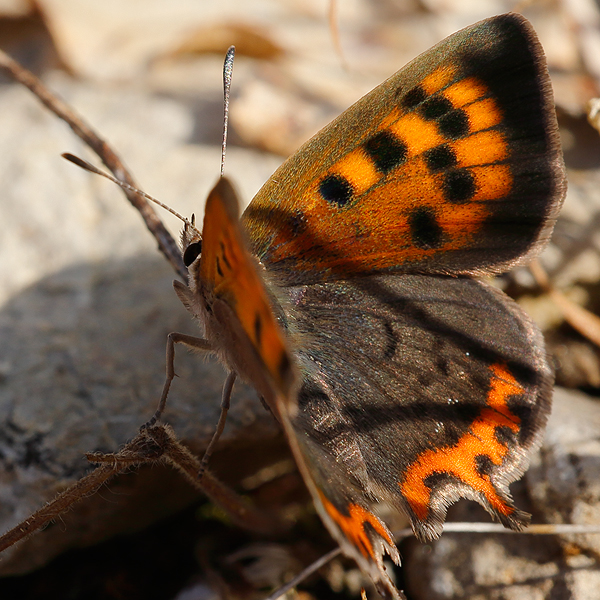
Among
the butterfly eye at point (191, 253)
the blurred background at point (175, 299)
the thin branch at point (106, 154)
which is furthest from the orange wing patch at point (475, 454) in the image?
the thin branch at point (106, 154)

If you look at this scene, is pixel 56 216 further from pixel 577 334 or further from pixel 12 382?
pixel 577 334

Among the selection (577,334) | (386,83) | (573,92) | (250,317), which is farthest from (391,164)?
(573,92)

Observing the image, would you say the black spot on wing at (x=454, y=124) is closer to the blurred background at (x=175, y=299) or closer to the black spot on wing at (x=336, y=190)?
the black spot on wing at (x=336, y=190)

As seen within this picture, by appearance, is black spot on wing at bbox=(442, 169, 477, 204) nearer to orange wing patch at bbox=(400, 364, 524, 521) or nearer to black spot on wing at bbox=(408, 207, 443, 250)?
black spot on wing at bbox=(408, 207, 443, 250)

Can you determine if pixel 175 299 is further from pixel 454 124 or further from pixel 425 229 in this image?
pixel 454 124

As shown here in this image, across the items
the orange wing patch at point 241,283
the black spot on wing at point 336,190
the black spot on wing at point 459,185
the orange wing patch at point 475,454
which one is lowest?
the orange wing patch at point 475,454

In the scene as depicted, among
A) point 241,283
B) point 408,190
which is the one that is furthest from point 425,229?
point 241,283
